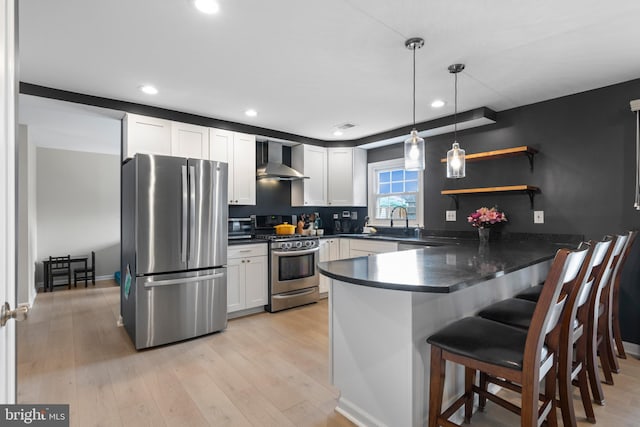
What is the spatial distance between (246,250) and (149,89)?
1.93 meters

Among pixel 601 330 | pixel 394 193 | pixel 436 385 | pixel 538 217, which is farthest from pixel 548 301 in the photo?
pixel 394 193

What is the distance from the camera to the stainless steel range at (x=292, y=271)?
3.94m

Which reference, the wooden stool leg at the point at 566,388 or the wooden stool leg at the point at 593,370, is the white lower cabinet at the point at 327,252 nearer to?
the wooden stool leg at the point at 593,370

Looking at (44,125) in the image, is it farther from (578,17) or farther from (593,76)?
(593,76)

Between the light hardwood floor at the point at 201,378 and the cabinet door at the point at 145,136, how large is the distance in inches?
75.1

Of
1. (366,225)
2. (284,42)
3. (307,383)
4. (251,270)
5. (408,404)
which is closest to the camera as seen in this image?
(408,404)

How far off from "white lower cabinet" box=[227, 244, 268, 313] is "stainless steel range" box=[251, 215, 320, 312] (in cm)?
10

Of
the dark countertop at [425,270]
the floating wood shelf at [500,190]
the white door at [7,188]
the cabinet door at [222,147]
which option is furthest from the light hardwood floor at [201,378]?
the cabinet door at [222,147]

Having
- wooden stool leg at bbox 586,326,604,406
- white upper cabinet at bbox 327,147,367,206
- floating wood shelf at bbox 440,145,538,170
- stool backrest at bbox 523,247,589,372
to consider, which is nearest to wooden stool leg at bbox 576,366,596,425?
wooden stool leg at bbox 586,326,604,406

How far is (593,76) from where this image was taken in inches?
106

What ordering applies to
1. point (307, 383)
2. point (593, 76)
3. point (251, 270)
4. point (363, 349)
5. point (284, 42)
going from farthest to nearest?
1. point (251, 270)
2. point (593, 76)
3. point (307, 383)
4. point (284, 42)
5. point (363, 349)

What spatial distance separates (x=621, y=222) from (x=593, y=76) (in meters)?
1.29

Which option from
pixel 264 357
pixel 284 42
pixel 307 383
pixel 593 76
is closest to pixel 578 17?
pixel 593 76

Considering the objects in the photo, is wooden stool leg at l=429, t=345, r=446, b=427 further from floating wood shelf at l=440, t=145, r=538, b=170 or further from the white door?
floating wood shelf at l=440, t=145, r=538, b=170
